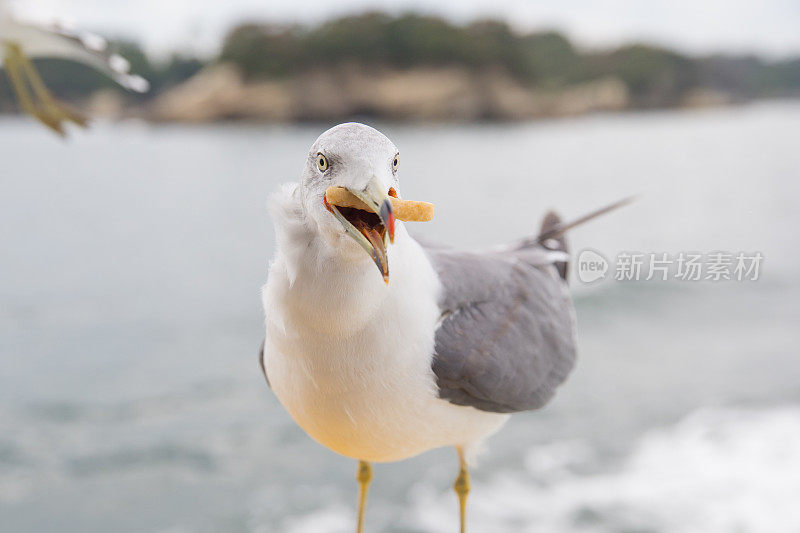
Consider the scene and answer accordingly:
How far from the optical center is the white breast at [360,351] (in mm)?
1090

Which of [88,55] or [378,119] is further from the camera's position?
[378,119]

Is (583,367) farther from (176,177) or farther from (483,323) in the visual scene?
(176,177)

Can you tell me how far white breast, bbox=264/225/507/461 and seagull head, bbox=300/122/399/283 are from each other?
0.09 metres

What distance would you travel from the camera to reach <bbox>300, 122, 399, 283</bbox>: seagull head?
35.3 inches

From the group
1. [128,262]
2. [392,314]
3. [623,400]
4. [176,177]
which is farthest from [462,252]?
[176,177]

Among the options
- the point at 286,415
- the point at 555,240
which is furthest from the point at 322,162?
the point at 286,415

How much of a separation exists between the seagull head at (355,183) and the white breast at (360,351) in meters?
0.09

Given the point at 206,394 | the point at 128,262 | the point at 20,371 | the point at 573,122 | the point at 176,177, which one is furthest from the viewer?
the point at 573,122

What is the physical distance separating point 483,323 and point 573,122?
2604cm

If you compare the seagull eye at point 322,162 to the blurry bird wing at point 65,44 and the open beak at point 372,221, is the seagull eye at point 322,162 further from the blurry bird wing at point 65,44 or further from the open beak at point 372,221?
the blurry bird wing at point 65,44

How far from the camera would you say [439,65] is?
23.1 metres

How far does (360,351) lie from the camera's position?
3.91 ft

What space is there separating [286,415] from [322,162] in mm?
5432

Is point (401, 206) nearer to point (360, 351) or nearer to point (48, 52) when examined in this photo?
point (360, 351)
